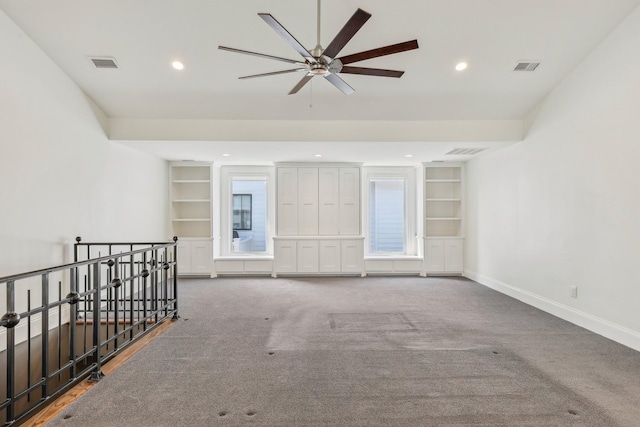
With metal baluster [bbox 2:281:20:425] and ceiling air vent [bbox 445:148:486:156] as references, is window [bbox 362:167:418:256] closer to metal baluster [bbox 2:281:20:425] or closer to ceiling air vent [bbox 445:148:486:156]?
ceiling air vent [bbox 445:148:486:156]

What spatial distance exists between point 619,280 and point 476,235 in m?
2.85

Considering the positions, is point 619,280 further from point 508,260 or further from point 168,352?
point 168,352

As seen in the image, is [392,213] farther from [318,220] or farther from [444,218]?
[318,220]

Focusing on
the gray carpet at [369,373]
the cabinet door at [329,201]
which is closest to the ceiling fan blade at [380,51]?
the gray carpet at [369,373]

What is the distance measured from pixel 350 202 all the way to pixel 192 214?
3.33m

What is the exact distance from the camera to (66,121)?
3688 mm

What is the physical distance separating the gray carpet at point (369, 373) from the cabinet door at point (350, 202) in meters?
2.56

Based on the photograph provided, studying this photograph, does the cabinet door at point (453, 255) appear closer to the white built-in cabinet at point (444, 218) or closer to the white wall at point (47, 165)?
the white built-in cabinet at point (444, 218)

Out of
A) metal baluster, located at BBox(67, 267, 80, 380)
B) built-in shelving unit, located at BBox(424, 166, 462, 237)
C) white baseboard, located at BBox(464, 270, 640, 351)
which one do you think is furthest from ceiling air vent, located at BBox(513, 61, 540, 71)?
metal baluster, located at BBox(67, 267, 80, 380)

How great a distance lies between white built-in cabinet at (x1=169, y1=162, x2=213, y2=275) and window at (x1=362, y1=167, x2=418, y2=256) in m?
3.39

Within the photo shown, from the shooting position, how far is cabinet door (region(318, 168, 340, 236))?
6562 millimetres

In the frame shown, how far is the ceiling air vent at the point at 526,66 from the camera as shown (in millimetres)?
3614

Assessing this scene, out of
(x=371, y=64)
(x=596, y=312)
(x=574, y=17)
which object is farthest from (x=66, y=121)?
(x=596, y=312)

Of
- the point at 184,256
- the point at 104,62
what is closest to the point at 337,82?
the point at 104,62
